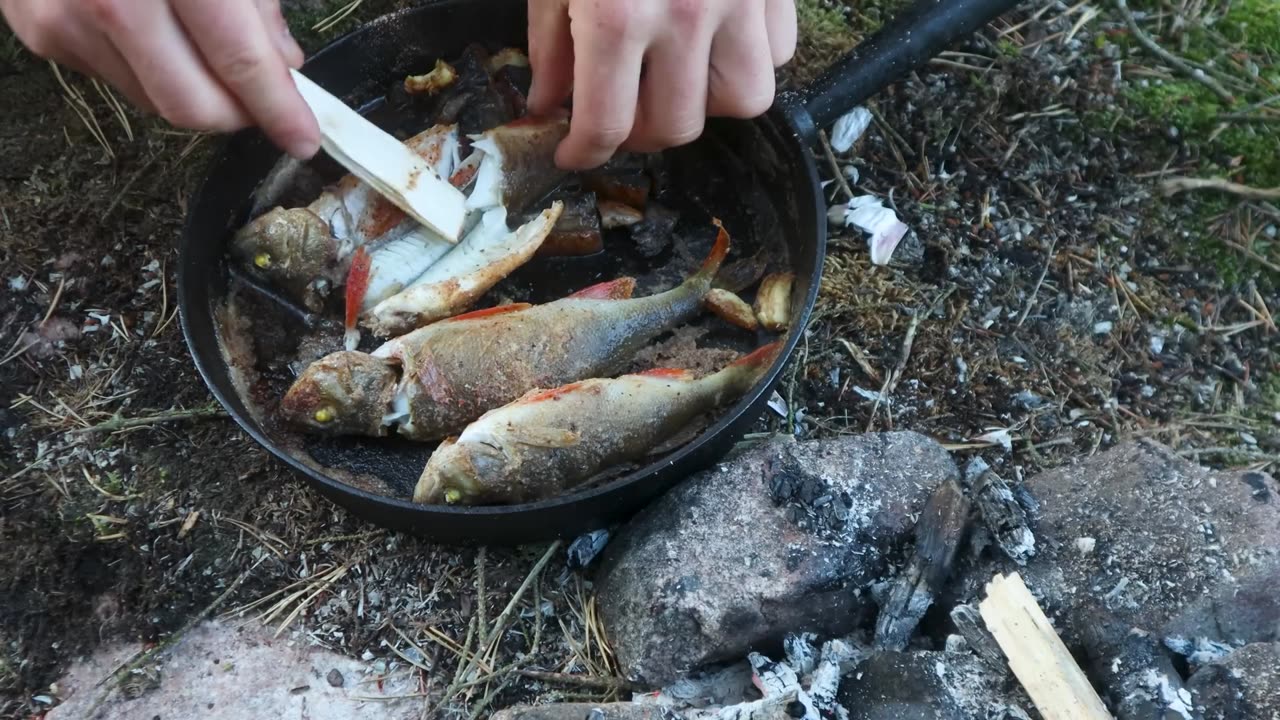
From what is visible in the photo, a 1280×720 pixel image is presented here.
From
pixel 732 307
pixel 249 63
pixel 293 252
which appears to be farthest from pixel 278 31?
pixel 732 307

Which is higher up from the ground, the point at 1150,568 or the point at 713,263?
the point at 713,263

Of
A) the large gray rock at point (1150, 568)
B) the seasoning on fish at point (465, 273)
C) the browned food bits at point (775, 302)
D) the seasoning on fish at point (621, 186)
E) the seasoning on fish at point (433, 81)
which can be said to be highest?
the seasoning on fish at point (433, 81)

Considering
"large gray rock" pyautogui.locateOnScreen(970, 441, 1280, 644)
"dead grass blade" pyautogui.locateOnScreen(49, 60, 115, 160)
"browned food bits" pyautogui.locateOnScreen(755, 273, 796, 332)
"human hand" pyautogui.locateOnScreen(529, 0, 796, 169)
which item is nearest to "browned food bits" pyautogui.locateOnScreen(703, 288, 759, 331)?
"browned food bits" pyautogui.locateOnScreen(755, 273, 796, 332)

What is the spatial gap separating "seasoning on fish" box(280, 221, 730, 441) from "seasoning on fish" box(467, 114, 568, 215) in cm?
46

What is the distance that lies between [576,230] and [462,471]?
0.99 metres

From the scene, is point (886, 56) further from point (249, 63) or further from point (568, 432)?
point (249, 63)

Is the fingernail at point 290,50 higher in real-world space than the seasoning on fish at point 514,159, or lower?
higher

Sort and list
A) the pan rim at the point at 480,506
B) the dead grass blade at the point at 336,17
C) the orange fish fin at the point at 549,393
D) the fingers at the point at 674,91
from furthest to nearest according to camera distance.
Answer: the dead grass blade at the point at 336,17 → the orange fish fin at the point at 549,393 → the pan rim at the point at 480,506 → the fingers at the point at 674,91

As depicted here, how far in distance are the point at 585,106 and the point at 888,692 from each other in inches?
64.7

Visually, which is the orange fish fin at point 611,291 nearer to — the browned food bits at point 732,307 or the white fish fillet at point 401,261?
the browned food bits at point 732,307

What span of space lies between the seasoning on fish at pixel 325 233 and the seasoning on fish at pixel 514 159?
142 mm

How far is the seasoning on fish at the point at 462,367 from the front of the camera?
2.52 meters

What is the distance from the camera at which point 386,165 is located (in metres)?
2.81

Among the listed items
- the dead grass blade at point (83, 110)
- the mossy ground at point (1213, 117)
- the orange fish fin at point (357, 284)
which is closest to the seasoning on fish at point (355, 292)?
the orange fish fin at point (357, 284)
